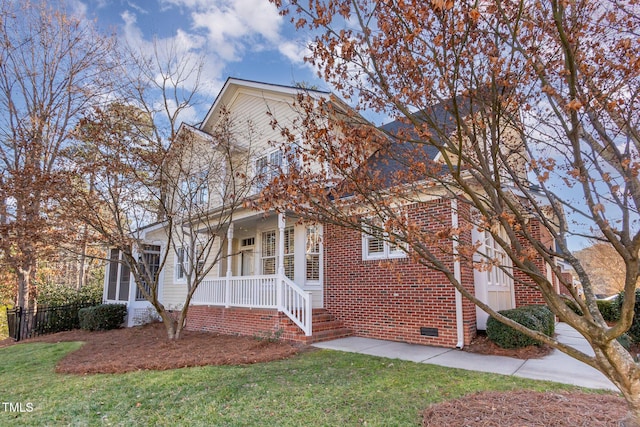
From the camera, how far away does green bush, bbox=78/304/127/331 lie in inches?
512

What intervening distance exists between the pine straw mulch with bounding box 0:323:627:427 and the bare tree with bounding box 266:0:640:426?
0.74 m

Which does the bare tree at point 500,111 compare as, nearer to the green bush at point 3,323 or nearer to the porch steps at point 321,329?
the porch steps at point 321,329

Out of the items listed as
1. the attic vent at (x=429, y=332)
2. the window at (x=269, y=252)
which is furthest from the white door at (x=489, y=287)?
the window at (x=269, y=252)

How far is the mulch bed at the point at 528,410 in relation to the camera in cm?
337

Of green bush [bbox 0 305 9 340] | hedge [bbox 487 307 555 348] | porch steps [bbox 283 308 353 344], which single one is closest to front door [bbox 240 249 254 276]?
porch steps [bbox 283 308 353 344]

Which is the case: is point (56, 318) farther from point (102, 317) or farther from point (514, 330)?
point (514, 330)

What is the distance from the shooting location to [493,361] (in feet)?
21.2

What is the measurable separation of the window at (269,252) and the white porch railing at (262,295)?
5.98 ft

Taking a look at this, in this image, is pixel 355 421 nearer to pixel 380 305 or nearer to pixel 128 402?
pixel 128 402

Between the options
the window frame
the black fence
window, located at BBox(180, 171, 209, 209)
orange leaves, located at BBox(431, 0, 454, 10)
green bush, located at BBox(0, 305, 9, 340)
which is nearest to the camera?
orange leaves, located at BBox(431, 0, 454, 10)

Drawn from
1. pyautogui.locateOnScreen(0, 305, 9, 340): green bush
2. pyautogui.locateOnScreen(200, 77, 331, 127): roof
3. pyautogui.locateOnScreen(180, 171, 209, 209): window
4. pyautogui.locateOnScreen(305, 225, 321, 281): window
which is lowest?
pyautogui.locateOnScreen(0, 305, 9, 340): green bush

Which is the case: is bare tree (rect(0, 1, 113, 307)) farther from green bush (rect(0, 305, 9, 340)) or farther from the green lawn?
the green lawn

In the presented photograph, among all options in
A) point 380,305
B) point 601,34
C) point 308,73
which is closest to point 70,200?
point 308,73

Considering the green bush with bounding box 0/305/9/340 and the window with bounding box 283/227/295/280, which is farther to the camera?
the green bush with bounding box 0/305/9/340
